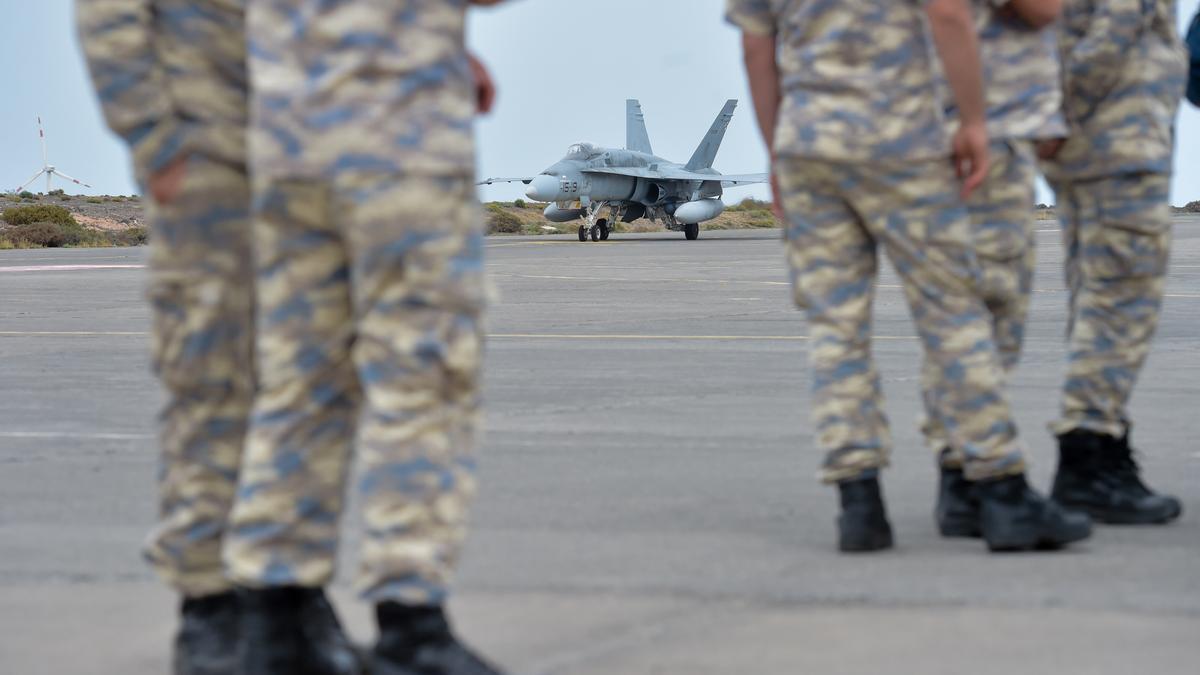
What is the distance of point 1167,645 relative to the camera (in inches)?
136

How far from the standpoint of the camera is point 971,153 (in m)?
4.26

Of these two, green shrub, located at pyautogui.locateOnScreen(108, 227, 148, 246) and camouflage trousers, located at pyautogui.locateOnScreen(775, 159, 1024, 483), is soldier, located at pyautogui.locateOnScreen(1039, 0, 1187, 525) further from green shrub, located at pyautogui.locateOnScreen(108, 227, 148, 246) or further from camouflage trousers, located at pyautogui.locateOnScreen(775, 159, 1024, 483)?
green shrub, located at pyautogui.locateOnScreen(108, 227, 148, 246)

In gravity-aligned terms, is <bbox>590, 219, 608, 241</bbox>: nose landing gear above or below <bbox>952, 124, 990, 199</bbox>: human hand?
below

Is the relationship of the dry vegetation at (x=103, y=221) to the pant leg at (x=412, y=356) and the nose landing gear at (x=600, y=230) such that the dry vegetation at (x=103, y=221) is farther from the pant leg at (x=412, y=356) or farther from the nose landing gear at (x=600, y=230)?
the pant leg at (x=412, y=356)

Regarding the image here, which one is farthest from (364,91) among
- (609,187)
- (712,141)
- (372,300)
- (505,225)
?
(505,225)

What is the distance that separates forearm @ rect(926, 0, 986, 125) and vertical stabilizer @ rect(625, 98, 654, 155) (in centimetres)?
6334

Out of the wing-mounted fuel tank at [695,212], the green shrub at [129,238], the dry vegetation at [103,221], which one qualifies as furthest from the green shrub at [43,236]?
the wing-mounted fuel tank at [695,212]

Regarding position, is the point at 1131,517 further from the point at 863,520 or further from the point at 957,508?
the point at 863,520

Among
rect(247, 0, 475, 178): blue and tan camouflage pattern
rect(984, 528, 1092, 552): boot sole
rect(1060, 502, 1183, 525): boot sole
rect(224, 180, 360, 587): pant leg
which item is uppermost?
rect(247, 0, 475, 178): blue and tan camouflage pattern

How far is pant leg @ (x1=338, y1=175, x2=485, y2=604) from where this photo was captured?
2.87 meters

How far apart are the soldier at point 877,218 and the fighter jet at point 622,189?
4159 centimetres

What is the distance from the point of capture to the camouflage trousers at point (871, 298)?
4.33 meters

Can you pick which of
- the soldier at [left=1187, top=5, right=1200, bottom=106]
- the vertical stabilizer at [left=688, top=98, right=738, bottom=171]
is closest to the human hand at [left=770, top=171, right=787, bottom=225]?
the soldier at [left=1187, top=5, right=1200, bottom=106]

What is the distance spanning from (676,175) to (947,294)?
48.3 meters
